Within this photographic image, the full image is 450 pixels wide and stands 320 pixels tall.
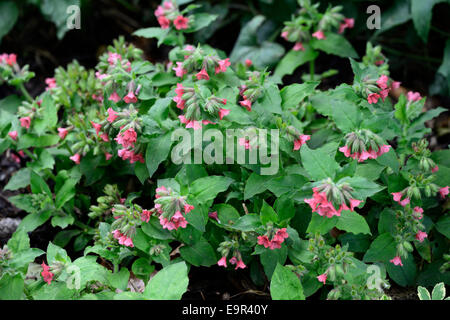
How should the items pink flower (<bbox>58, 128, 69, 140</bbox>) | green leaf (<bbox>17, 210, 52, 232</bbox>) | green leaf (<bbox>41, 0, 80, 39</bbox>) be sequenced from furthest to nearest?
green leaf (<bbox>41, 0, 80, 39</bbox>), pink flower (<bbox>58, 128, 69, 140</bbox>), green leaf (<bbox>17, 210, 52, 232</bbox>)

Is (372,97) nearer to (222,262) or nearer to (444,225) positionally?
(444,225)

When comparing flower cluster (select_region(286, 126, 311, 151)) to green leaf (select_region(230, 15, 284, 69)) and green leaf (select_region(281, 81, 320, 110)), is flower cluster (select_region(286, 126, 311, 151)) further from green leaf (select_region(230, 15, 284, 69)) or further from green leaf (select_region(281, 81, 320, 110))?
green leaf (select_region(230, 15, 284, 69))

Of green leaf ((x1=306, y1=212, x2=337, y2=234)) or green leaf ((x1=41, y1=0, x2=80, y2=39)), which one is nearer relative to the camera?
green leaf ((x1=306, y1=212, x2=337, y2=234))

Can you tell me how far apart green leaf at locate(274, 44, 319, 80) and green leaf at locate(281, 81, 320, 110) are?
2.48 ft

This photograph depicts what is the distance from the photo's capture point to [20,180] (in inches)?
120

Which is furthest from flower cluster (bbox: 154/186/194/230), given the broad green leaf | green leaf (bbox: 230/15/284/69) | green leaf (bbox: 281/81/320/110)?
green leaf (bbox: 230/15/284/69)

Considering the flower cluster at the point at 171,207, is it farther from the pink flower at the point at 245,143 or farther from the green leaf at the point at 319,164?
the green leaf at the point at 319,164

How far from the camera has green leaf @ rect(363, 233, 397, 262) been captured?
2490mm

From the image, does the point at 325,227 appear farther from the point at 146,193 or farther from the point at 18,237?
the point at 18,237

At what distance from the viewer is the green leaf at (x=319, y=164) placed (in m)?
2.19

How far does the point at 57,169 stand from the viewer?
3166 mm

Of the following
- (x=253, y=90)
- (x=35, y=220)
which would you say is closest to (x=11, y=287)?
(x=35, y=220)

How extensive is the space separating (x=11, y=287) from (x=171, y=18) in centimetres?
167

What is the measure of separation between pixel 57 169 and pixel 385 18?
2.65 metres
